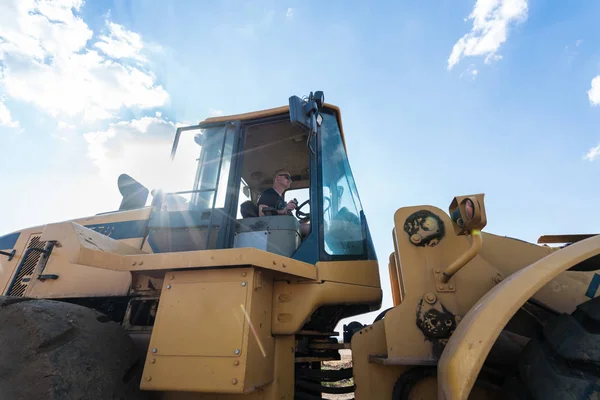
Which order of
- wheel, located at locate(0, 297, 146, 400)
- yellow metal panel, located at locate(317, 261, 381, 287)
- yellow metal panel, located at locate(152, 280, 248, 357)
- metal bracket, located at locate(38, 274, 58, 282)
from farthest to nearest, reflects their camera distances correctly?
metal bracket, located at locate(38, 274, 58, 282) → yellow metal panel, located at locate(317, 261, 381, 287) → yellow metal panel, located at locate(152, 280, 248, 357) → wheel, located at locate(0, 297, 146, 400)

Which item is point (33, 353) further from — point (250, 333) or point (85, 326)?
point (250, 333)

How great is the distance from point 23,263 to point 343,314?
3.00 meters

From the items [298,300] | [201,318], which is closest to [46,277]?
[201,318]

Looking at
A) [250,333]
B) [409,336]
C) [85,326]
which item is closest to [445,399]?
[409,336]

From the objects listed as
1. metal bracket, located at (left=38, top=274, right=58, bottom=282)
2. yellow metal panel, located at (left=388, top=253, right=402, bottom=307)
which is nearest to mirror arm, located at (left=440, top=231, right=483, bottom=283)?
yellow metal panel, located at (left=388, top=253, right=402, bottom=307)

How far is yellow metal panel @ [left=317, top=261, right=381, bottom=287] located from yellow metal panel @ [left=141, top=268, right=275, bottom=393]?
1.49 feet

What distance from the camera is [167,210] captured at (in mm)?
2646

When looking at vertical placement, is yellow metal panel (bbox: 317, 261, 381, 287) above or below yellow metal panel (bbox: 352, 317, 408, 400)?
above

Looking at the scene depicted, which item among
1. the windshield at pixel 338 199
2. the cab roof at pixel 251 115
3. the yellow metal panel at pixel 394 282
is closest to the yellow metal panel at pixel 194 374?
the windshield at pixel 338 199

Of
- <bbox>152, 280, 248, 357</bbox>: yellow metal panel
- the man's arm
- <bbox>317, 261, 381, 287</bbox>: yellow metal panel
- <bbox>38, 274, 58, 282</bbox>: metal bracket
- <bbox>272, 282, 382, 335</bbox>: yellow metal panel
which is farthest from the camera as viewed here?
the man's arm

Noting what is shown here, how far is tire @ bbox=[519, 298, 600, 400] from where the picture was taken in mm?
1089

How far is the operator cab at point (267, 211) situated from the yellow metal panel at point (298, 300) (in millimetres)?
234

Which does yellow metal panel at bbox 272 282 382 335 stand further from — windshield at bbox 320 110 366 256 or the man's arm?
the man's arm

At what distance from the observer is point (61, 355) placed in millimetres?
1461
